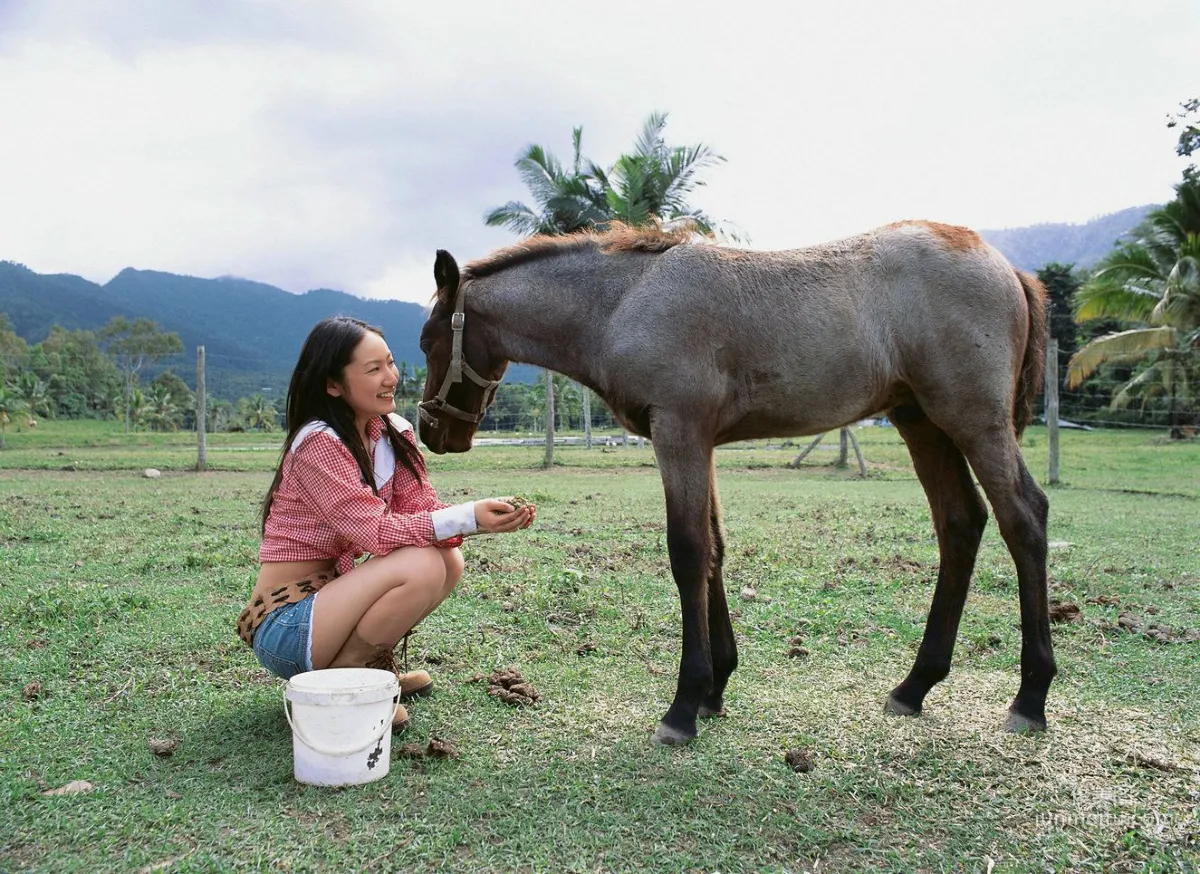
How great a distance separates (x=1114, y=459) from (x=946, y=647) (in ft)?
62.9

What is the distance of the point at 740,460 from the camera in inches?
793

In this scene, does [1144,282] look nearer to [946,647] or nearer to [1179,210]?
[1179,210]

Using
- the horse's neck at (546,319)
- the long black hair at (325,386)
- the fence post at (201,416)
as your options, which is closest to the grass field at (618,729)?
the long black hair at (325,386)

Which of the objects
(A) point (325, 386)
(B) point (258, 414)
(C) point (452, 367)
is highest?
(C) point (452, 367)

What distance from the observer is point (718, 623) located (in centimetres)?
375

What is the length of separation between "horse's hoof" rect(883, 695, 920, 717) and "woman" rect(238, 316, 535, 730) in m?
1.78

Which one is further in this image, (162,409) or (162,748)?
(162,409)

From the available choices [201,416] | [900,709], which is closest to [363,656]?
→ [900,709]

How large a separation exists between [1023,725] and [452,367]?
288cm

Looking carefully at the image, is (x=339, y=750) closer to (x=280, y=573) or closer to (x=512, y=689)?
(x=280, y=573)

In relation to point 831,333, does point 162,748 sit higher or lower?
lower

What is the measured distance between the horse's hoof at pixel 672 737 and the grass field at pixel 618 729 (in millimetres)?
65

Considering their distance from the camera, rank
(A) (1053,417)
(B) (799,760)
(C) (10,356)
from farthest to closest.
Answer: (C) (10,356) < (A) (1053,417) < (B) (799,760)

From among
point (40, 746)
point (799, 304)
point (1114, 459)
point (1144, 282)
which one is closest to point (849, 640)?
point (799, 304)
